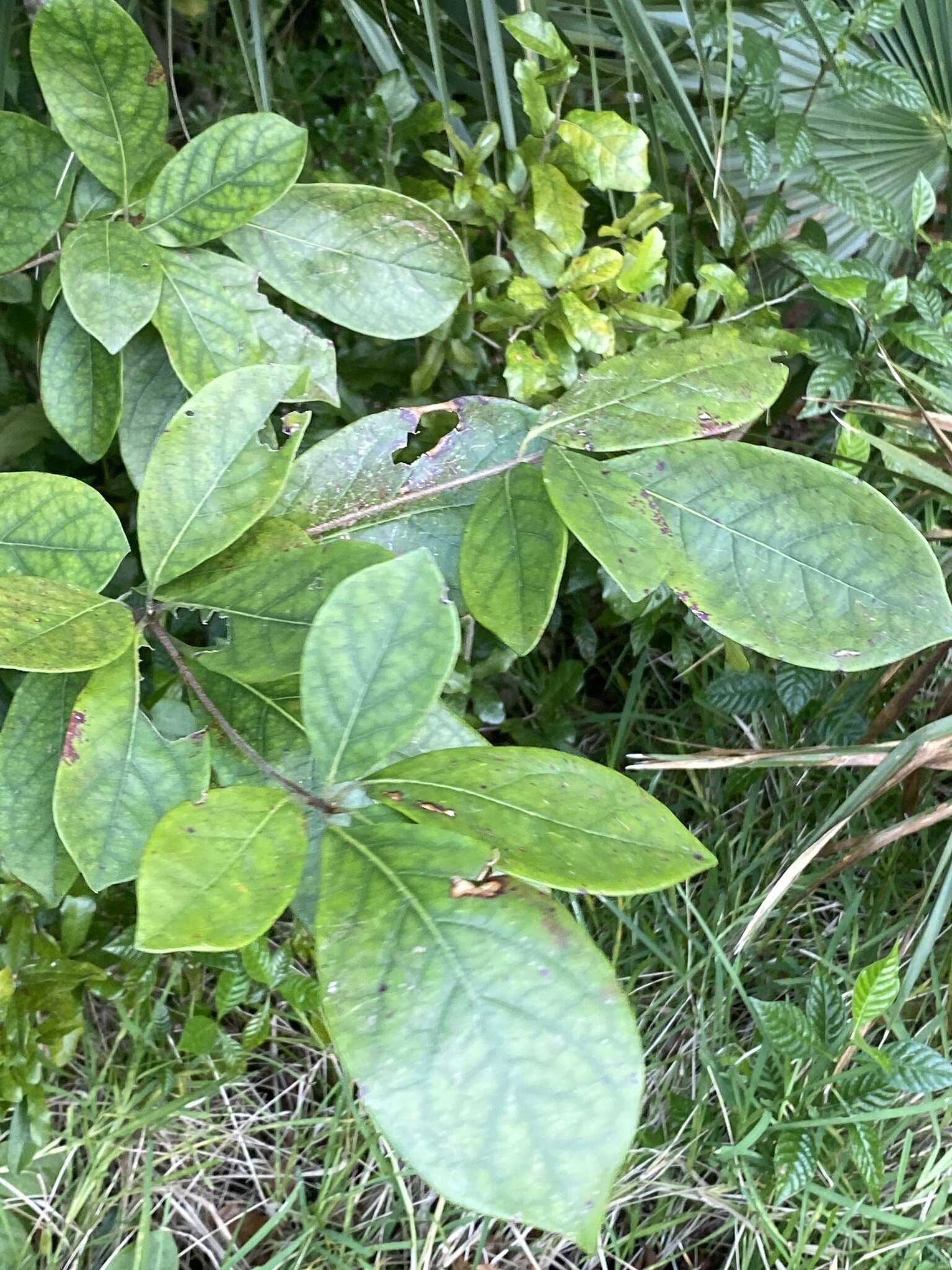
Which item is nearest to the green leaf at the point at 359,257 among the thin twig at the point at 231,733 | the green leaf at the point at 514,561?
the green leaf at the point at 514,561

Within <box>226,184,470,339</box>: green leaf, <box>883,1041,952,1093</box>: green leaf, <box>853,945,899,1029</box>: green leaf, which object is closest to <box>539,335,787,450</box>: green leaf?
<box>226,184,470,339</box>: green leaf

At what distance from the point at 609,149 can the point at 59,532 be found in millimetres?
552

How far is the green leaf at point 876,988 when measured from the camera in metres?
0.93

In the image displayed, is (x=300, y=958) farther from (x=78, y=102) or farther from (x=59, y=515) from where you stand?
(x=78, y=102)

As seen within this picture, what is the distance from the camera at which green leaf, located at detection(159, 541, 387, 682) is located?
496mm

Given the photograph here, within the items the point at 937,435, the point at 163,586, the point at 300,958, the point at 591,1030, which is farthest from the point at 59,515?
the point at 937,435

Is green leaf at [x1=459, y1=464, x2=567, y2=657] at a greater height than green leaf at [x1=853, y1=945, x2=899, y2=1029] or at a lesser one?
greater

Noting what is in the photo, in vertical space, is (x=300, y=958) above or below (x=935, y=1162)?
above

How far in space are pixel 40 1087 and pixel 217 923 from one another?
31.0 inches

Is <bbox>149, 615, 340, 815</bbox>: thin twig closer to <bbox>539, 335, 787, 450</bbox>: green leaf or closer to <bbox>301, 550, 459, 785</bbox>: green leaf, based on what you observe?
<bbox>301, 550, 459, 785</bbox>: green leaf

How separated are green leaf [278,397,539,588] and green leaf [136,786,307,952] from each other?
0.79ft

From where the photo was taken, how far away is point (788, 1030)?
1.00 meters

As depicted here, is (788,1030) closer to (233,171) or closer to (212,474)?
(212,474)

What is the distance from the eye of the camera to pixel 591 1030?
347 mm
